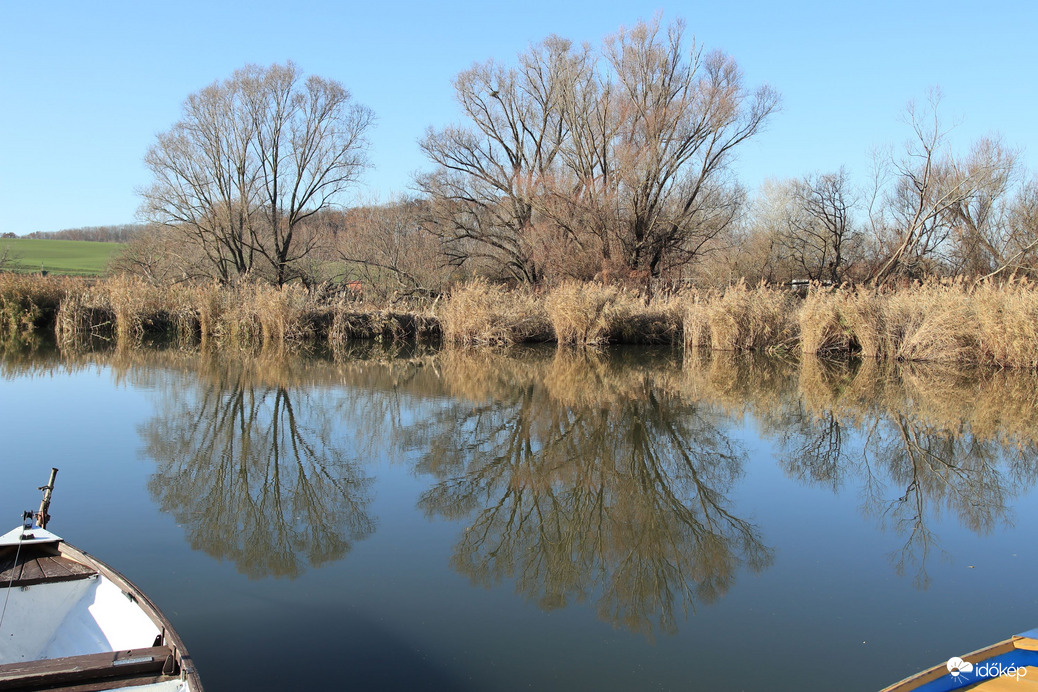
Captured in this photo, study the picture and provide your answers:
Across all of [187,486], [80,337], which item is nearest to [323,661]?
[187,486]

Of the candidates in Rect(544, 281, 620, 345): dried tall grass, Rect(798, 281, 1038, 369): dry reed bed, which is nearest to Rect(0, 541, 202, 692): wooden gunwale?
Rect(544, 281, 620, 345): dried tall grass

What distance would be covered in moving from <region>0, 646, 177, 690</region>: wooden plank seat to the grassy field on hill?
44.9 m

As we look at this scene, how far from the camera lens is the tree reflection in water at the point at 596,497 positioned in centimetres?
474

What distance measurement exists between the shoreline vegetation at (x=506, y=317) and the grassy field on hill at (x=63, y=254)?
A: 2474 cm

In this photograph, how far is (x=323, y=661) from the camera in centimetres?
365

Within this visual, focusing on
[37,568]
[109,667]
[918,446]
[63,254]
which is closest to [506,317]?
[918,446]

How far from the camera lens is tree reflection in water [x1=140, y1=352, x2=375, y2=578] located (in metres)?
5.29

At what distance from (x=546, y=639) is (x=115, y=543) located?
325 centimetres

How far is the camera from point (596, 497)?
21.6 ft

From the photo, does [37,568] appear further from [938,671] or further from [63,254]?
[63,254]

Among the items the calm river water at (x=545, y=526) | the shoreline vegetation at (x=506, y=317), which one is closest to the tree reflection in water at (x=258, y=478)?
the calm river water at (x=545, y=526)

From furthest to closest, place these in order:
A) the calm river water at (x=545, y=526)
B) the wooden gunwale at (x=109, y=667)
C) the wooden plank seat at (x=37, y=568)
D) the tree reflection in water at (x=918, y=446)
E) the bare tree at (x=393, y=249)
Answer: the bare tree at (x=393, y=249) < the tree reflection in water at (x=918, y=446) < the calm river water at (x=545, y=526) < the wooden plank seat at (x=37, y=568) < the wooden gunwale at (x=109, y=667)

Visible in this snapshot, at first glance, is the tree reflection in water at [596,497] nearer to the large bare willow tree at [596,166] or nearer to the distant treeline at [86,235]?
the large bare willow tree at [596,166]

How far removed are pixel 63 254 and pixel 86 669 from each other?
59.6m
